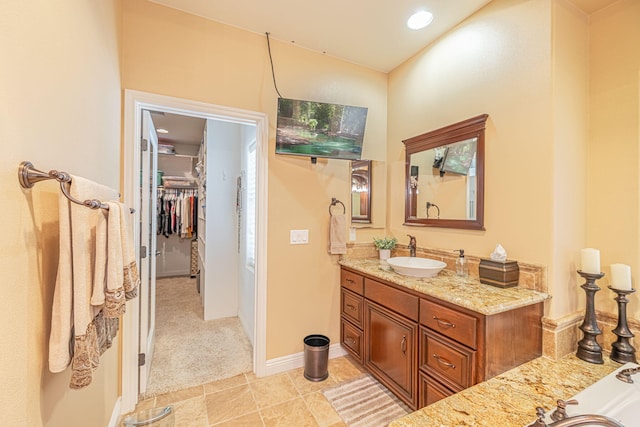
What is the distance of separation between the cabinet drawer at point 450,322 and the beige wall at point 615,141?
1009mm

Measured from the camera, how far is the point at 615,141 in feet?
5.64

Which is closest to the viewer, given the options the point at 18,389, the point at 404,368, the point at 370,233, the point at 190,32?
the point at 18,389

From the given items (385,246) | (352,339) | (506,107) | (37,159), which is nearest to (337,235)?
(385,246)

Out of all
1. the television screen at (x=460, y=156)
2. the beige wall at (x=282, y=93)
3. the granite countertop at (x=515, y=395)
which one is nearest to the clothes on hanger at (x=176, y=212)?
the beige wall at (x=282, y=93)

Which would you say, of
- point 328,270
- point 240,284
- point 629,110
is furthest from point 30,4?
point 240,284

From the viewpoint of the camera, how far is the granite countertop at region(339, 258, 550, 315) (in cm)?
150

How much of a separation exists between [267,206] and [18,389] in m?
1.79

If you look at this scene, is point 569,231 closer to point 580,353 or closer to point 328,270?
point 580,353

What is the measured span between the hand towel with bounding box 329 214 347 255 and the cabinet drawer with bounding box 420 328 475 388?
1.06 metres

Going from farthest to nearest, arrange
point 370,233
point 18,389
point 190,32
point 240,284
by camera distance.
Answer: point 240,284 < point 370,233 < point 190,32 < point 18,389

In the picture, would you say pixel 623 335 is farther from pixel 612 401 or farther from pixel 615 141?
pixel 615 141

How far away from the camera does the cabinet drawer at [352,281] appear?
2.44 meters

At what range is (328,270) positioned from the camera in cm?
270

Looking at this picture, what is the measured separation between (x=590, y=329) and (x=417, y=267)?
1018 mm
